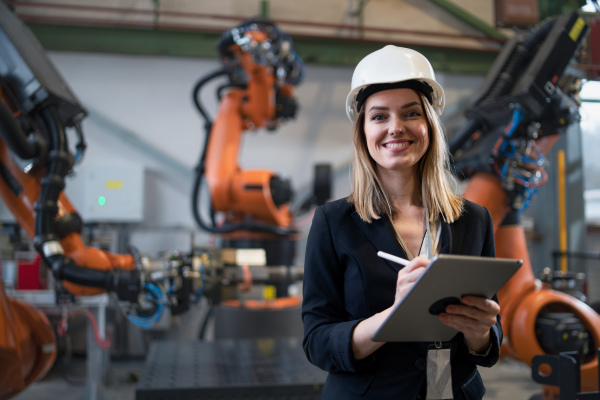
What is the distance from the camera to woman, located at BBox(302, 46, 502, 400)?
1087 millimetres

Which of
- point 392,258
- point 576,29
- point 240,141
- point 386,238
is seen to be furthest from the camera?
point 240,141

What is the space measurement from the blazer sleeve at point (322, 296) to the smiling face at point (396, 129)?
0.66 ft

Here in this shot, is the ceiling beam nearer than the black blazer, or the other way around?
the black blazer

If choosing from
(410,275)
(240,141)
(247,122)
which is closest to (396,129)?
(410,275)

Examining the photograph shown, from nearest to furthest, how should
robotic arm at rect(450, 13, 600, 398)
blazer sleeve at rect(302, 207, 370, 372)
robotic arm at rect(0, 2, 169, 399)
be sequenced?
blazer sleeve at rect(302, 207, 370, 372)
robotic arm at rect(0, 2, 169, 399)
robotic arm at rect(450, 13, 600, 398)

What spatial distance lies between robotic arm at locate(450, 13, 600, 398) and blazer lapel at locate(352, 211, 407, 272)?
1.74 metres

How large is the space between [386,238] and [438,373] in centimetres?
30

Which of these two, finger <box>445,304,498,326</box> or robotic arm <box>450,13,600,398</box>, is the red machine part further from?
robotic arm <box>450,13,600,398</box>

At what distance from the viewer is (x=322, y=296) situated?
3.73 feet

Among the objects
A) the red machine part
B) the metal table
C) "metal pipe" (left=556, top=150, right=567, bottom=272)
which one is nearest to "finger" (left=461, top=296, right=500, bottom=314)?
the metal table

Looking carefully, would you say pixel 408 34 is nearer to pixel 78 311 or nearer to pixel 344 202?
pixel 78 311

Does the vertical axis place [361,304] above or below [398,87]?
below

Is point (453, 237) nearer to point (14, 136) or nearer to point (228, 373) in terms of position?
point (228, 373)

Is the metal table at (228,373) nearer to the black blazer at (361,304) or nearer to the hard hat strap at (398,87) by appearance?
the black blazer at (361,304)
